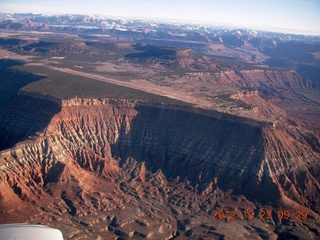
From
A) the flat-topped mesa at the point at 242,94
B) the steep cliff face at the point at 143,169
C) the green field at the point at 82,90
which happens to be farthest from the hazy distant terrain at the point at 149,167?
the flat-topped mesa at the point at 242,94

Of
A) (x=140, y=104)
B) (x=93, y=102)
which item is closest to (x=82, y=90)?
(x=93, y=102)

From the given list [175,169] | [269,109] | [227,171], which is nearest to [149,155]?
[175,169]

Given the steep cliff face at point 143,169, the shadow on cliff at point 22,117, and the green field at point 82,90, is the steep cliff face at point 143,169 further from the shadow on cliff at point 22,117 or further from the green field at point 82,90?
the green field at point 82,90

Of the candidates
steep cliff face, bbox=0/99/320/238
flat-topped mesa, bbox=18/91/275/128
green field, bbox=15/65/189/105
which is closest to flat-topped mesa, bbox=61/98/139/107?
flat-topped mesa, bbox=18/91/275/128

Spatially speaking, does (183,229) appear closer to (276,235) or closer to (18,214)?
(276,235)

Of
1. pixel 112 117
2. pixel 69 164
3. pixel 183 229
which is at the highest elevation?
pixel 112 117

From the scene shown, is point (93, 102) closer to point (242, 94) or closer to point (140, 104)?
point (140, 104)

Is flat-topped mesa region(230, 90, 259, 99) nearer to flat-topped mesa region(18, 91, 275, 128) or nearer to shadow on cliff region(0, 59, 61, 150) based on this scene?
flat-topped mesa region(18, 91, 275, 128)
